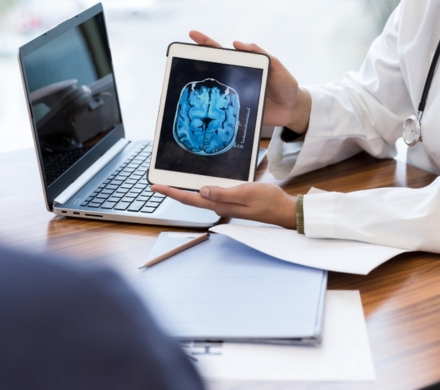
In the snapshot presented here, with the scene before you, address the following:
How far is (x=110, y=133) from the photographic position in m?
1.14

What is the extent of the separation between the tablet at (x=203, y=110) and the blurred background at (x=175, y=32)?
1.23m

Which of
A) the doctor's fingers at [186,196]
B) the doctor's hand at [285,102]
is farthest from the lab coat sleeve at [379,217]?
the doctor's hand at [285,102]

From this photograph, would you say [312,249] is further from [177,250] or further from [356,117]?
[356,117]

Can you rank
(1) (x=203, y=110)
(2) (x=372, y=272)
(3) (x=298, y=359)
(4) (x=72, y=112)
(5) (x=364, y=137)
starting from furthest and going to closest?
(5) (x=364, y=137) < (4) (x=72, y=112) < (1) (x=203, y=110) < (2) (x=372, y=272) < (3) (x=298, y=359)

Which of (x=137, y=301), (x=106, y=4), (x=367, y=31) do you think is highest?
(x=137, y=301)

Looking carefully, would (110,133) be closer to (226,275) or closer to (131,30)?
(226,275)

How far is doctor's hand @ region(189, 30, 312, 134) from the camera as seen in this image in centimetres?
101

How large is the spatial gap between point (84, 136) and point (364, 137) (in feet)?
1.63

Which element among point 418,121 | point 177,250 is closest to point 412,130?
point 418,121

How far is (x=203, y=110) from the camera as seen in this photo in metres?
0.90

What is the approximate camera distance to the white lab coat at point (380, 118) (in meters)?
0.84

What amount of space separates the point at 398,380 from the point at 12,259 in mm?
437

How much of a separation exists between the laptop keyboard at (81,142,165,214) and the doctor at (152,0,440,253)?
96mm

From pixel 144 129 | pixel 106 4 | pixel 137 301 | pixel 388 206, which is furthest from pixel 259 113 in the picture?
pixel 106 4
